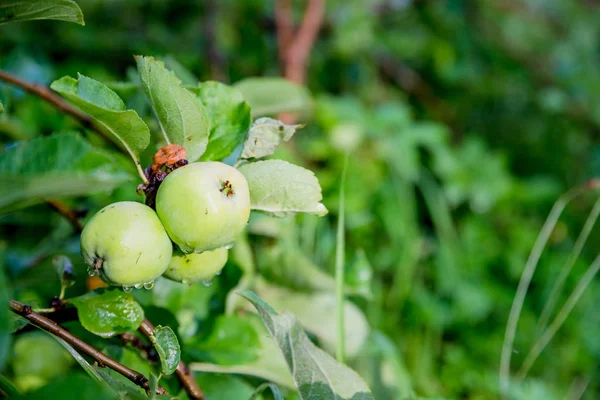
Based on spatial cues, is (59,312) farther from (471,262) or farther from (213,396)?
(471,262)

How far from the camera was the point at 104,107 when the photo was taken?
39 cm

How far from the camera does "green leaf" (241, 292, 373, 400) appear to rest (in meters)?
0.42

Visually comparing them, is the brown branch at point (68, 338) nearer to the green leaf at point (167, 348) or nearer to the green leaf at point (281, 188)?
the green leaf at point (167, 348)

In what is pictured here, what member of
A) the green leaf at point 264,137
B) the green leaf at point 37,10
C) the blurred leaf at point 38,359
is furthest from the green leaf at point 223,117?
the blurred leaf at point 38,359

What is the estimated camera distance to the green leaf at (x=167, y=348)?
15.4 inches

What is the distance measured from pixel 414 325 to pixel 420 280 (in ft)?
0.58

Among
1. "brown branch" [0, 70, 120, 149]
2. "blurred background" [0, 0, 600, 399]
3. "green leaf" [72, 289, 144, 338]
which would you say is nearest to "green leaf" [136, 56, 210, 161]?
"green leaf" [72, 289, 144, 338]

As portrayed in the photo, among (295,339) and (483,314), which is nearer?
(295,339)

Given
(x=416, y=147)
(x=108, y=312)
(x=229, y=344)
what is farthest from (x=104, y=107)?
(x=416, y=147)

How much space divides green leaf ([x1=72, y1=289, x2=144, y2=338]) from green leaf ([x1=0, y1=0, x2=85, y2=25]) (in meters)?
0.21

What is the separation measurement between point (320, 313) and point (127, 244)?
1.38 feet

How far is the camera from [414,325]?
3.93 ft

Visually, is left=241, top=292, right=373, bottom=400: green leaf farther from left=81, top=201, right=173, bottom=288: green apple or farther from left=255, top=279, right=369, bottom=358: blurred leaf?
left=255, top=279, right=369, bottom=358: blurred leaf

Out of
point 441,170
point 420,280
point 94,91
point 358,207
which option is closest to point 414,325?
point 420,280
